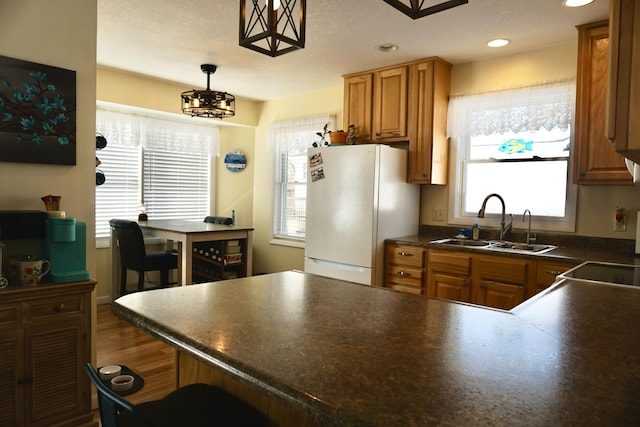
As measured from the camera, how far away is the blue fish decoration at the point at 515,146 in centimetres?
339

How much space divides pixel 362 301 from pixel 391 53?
2664mm

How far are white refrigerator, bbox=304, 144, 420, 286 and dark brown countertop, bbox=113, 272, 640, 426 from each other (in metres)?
1.97

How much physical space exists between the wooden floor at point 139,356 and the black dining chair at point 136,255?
59cm

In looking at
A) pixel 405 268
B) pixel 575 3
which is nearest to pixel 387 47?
pixel 575 3

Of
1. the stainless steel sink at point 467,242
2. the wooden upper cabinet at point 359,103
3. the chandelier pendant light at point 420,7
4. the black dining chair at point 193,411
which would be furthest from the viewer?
the wooden upper cabinet at point 359,103

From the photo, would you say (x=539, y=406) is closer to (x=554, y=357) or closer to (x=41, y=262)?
(x=554, y=357)

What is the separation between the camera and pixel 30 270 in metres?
2.04

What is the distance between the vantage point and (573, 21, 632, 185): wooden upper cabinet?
2717 millimetres

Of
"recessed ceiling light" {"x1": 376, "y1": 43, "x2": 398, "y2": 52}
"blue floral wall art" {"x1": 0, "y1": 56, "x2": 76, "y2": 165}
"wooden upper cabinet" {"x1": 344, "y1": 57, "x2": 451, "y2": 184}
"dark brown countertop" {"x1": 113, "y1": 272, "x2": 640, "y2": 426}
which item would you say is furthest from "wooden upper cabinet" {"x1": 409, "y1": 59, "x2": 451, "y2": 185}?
"blue floral wall art" {"x1": 0, "y1": 56, "x2": 76, "y2": 165}

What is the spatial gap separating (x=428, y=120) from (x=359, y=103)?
744 millimetres

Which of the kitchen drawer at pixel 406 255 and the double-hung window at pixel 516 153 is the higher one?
the double-hung window at pixel 516 153

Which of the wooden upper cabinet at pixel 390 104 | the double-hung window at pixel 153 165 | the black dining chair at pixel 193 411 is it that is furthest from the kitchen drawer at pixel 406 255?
the double-hung window at pixel 153 165

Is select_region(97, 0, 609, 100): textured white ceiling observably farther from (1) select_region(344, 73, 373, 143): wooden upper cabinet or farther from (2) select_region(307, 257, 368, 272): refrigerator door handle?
(2) select_region(307, 257, 368, 272): refrigerator door handle

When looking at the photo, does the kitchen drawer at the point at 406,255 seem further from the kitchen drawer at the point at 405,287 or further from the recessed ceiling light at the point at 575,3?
the recessed ceiling light at the point at 575,3
